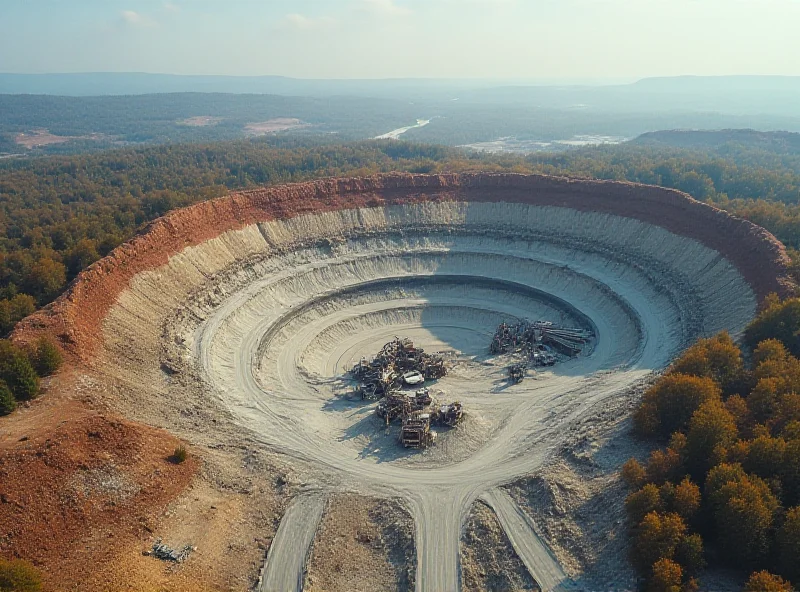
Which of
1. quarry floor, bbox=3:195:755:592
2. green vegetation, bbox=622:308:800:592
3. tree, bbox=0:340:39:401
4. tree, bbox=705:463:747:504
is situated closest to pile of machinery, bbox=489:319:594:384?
quarry floor, bbox=3:195:755:592

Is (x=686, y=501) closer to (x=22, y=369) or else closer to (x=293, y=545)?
(x=293, y=545)

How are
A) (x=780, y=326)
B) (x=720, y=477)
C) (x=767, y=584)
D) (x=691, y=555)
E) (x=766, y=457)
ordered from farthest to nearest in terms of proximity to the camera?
1. (x=780, y=326)
2. (x=766, y=457)
3. (x=720, y=477)
4. (x=691, y=555)
5. (x=767, y=584)

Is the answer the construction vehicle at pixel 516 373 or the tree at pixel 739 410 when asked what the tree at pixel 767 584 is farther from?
the construction vehicle at pixel 516 373

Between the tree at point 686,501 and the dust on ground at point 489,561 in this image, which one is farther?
the dust on ground at point 489,561

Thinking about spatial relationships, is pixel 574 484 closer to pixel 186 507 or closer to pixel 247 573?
pixel 247 573

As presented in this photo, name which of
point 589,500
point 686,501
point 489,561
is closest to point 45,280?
point 489,561

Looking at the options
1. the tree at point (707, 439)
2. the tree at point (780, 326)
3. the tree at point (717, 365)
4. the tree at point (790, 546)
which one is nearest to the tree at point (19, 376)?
the tree at point (707, 439)

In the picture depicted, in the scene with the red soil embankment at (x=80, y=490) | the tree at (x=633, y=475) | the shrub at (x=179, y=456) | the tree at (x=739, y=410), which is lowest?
the shrub at (x=179, y=456)

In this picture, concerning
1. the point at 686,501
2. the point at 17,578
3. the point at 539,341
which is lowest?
the point at 539,341
